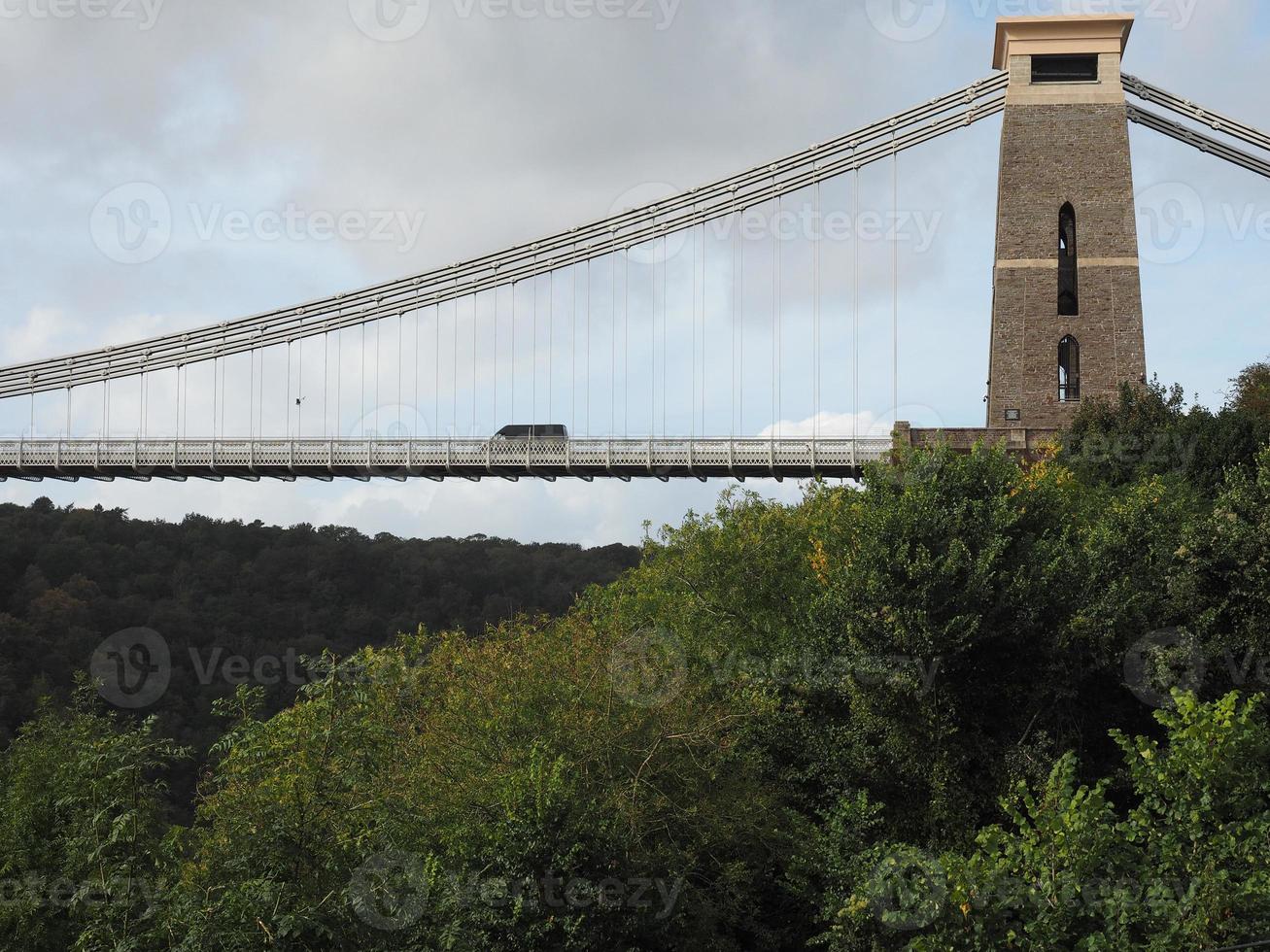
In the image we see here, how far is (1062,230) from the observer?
37125 millimetres

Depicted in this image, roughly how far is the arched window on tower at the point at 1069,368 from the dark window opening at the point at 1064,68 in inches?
244

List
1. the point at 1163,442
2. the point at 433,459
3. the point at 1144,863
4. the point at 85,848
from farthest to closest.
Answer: the point at 433,459 < the point at 1163,442 < the point at 1144,863 < the point at 85,848

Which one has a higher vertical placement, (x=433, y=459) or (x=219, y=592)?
(x=433, y=459)

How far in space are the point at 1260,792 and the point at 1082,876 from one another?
3.07m

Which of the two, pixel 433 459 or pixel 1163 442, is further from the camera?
pixel 433 459

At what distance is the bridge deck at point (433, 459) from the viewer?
3672 cm

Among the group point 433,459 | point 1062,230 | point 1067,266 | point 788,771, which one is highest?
point 1062,230

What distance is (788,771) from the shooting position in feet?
74.6

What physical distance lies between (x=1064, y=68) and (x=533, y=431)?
15.4 meters

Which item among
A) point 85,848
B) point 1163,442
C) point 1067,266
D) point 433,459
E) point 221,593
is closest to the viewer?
point 85,848

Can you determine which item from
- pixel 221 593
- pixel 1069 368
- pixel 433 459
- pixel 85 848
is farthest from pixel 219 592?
pixel 85 848

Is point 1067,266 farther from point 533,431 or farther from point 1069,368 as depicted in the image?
point 533,431

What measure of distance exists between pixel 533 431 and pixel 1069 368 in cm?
1301

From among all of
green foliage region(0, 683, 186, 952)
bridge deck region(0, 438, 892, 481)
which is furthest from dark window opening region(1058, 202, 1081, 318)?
green foliage region(0, 683, 186, 952)
